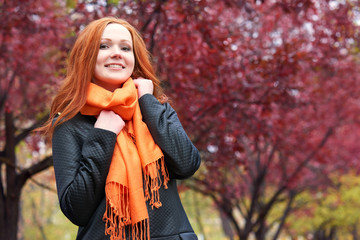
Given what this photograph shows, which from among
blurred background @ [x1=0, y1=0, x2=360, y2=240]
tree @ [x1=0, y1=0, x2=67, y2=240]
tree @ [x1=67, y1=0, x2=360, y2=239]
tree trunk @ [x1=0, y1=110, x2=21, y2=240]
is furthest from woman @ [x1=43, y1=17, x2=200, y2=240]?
tree trunk @ [x1=0, y1=110, x2=21, y2=240]

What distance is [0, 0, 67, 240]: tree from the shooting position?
5.39m

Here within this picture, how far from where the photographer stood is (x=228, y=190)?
32.6 feet

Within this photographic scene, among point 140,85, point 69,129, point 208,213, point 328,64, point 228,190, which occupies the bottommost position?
point 208,213

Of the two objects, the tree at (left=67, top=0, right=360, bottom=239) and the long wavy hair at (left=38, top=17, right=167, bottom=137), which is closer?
the long wavy hair at (left=38, top=17, right=167, bottom=137)

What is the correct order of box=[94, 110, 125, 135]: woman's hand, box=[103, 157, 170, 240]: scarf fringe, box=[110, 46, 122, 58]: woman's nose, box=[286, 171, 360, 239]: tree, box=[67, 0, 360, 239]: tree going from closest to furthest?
1. box=[103, 157, 170, 240]: scarf fringe
2. box=[94, 110, 125, 135]: woman's hand
3. box=[110, 46, 122, 58]: woman's nose
4. box=[67, 0, 360, 239]: tree
5. box=[286, 171, 360, 239]: tree

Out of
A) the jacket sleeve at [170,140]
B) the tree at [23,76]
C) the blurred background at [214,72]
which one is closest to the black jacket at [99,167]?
the jacket sleeve at [170,140]

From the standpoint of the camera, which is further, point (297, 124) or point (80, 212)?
point (297, 124)

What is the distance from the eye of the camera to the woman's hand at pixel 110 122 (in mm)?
2066

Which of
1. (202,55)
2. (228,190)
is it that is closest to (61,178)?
(202,55)

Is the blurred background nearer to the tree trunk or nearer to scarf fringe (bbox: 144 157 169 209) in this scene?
A: the tree trunk

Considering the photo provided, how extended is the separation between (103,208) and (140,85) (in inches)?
23.7

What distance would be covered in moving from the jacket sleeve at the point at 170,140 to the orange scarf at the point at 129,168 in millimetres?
29

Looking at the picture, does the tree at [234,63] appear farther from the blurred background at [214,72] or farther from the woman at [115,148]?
the woman at [115,148]

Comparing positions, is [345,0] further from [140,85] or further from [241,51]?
[140,85]
